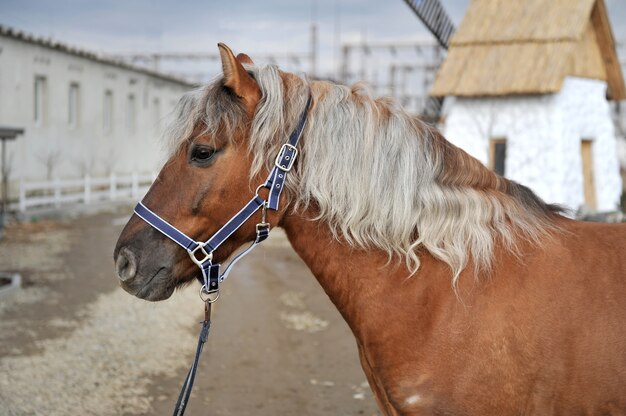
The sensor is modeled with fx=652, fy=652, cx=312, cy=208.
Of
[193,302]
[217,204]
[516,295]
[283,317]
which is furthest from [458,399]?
[193,302]

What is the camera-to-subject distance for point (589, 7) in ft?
47.6

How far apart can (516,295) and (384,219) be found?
0.59 meters

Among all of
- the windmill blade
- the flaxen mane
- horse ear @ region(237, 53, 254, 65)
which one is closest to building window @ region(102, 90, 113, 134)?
the windmill blade

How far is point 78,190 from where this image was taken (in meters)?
24.6

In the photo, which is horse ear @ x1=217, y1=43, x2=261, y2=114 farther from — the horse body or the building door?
the building door

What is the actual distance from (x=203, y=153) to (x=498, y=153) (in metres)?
13.8

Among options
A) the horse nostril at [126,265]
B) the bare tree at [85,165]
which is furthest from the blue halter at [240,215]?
the bare tree at [85,165]

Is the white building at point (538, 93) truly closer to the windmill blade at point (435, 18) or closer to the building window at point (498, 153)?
the building window at point (498, 153)

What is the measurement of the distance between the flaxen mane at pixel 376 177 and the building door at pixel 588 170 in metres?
14.5

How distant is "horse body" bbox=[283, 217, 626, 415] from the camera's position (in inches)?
95.7

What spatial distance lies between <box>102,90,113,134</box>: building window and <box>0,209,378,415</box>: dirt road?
16703mm

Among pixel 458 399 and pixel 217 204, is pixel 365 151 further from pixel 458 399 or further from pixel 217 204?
pixel 458 399

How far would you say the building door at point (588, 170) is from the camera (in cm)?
1600

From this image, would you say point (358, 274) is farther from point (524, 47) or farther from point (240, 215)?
point (524, 47)
